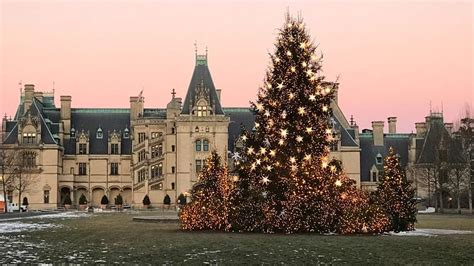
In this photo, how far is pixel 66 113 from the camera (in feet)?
273

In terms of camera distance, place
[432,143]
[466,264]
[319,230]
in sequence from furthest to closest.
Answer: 1. [432,143]
2. [319,230]
3. [466,264]

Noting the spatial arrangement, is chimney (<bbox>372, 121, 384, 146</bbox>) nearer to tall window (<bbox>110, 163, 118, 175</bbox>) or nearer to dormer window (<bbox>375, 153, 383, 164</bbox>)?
dormer window (<bbox>375, 153, 383, 164</bbox>)

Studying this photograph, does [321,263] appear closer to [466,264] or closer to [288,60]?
[466,264]

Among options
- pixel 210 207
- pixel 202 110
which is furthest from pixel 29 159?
pixel 210 207

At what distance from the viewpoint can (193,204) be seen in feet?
91.2

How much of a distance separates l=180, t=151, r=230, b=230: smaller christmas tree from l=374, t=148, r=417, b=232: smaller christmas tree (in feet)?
22.6

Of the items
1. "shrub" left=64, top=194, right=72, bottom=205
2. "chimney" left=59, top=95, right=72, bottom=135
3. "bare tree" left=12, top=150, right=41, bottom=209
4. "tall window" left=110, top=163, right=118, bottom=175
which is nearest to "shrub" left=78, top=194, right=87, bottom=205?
"shrub" left=64, top=194, right=72, bottom=205

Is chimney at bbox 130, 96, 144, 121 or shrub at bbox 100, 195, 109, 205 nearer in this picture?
shrub at bbox 100, 195, 109, 205

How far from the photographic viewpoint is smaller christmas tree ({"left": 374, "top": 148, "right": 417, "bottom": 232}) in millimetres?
27266

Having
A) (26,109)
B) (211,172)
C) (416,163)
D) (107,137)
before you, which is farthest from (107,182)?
(211,172)

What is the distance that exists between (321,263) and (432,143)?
63828 mm

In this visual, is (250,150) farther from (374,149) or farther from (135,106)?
(135,106)

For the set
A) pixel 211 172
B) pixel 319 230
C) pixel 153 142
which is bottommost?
pixel 319 230

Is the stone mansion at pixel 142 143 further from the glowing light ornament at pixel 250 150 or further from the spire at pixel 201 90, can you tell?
the glowing light ornament at pixel 250 150
